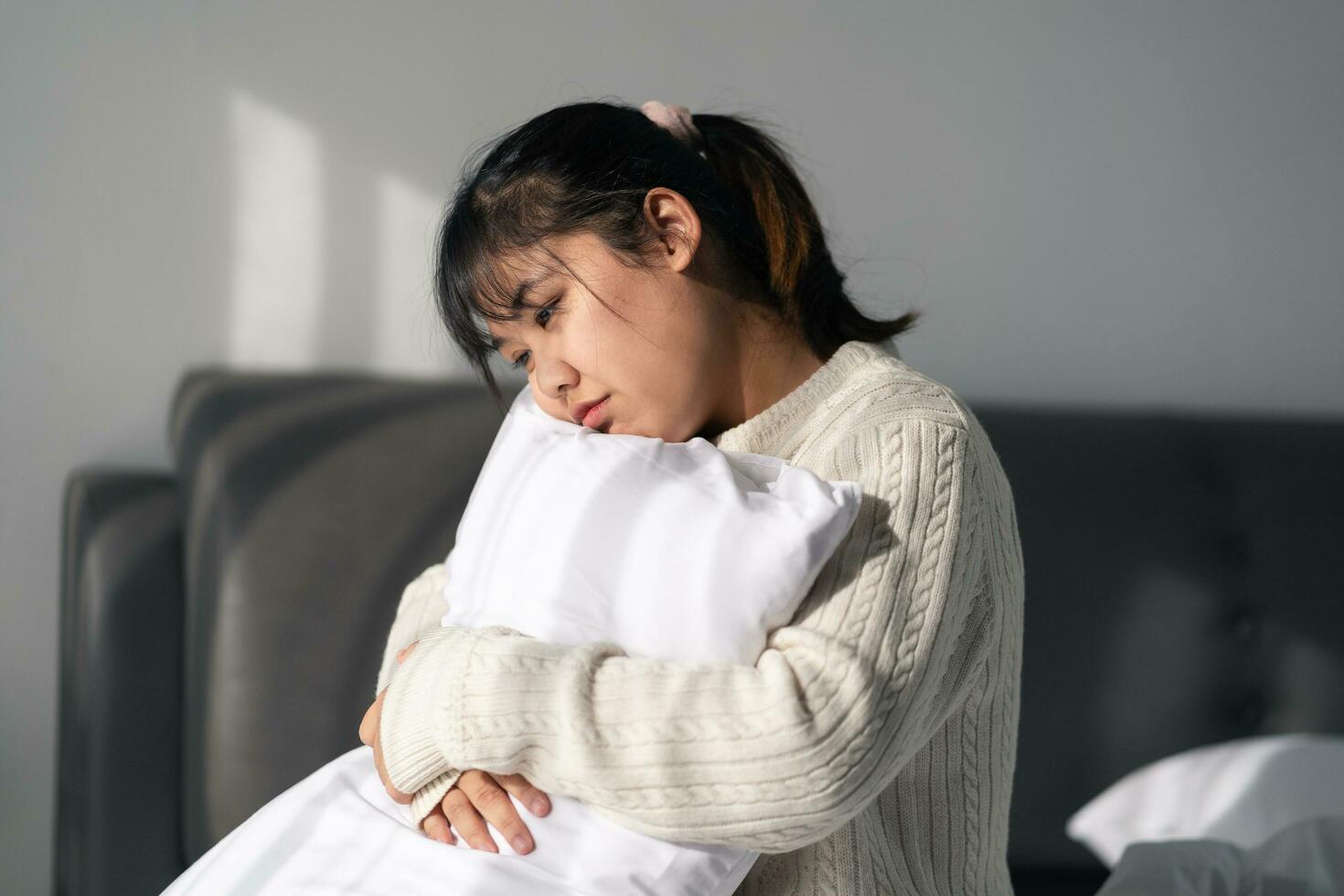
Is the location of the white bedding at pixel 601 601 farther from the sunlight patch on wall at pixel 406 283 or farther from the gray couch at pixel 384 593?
the sunlight patch on wall at pixel 406 283

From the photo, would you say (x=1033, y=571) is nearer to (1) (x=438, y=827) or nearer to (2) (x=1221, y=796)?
(2) (x=1221, y=796)

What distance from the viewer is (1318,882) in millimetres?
1209

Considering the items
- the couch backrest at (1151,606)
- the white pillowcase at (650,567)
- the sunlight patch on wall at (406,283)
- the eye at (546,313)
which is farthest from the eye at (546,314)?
the couch backrest at (1151,606)

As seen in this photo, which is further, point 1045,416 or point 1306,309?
point 1306,309

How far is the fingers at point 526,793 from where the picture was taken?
73cm

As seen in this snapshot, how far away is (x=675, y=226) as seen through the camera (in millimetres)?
887

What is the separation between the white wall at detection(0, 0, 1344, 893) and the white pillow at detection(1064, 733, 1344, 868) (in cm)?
51

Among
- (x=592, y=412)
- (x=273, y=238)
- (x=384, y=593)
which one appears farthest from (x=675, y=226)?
(x=273, y=238)

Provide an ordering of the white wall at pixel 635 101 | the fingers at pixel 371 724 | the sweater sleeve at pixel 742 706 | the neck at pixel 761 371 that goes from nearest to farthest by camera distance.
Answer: the sweater sleeve at pixel 742 706
the fingers at pixel 371 724
the neck at pixel 761 371
the white wall at pixel 635 101

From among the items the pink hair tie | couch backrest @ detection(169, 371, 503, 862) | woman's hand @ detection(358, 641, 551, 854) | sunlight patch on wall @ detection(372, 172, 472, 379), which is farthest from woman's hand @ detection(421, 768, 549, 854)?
sunlight patch on wall @ detection(372, 172, 472, 379)

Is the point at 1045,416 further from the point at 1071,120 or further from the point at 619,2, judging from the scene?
the point at 619,2

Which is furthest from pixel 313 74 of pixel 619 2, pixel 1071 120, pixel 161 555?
pixel 1071 120

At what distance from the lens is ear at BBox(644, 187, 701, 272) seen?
88cm

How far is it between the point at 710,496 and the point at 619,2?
3.26 feet
